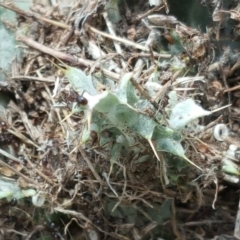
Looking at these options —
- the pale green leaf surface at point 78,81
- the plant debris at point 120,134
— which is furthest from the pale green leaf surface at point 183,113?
the pale green leaf surface at point 78,81

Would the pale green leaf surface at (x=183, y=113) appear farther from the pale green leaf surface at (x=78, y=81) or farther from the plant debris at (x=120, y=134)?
the pale green leaf surface at (x=78, y=81)

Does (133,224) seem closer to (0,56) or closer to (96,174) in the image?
(96,174)

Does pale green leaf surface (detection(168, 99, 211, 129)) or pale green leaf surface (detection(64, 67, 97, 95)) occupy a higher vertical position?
pale green leaf surface (detection(64, 67, 97, 95))

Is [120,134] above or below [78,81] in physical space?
below

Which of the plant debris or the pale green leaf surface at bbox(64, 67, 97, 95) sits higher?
the pale green leaf surface at bbox(64, 67, 97, 95)

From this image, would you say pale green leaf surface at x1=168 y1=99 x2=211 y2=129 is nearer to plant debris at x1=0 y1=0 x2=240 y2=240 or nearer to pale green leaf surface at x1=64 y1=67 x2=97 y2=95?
plant debris at x1=0 y1=0 x2=240 y2=240

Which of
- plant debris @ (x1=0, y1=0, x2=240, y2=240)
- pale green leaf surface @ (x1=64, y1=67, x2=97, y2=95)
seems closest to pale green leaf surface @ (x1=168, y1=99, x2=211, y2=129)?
plant debris @ (x1=0, y1=0, x2=240, y2=240)

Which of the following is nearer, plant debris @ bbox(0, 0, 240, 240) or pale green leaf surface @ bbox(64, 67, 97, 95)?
pale green leaf surface @ bbox(64, 67, 97, 95)

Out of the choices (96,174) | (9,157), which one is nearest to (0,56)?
(9,157)
